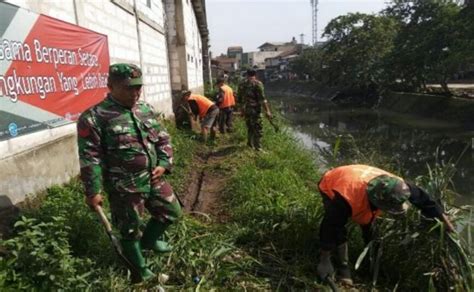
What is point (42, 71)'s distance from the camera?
421 centimetres

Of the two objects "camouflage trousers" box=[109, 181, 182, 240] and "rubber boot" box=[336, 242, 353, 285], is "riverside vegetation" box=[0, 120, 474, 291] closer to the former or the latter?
"rubber boot" box=[336, 242, 353, 285]

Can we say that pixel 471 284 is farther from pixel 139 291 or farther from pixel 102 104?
pixel 102 104

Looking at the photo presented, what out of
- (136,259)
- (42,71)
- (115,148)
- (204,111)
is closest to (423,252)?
(136,259)

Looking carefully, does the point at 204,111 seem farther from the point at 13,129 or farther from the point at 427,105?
the point at 427,105

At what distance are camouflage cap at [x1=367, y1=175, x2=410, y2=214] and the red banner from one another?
3073 mm

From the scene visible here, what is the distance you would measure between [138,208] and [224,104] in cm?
765

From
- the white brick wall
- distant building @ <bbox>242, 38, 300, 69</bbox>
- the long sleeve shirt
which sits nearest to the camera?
the long sleeve shirt

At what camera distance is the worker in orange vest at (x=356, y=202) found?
332cm

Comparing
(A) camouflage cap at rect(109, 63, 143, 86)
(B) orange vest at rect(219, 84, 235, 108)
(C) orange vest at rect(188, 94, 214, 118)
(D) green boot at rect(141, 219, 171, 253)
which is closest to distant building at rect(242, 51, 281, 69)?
(B) orange vest at rect(219, 84, 235, 108)


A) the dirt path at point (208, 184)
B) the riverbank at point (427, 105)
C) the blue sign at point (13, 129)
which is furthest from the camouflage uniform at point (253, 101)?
the riverbank at point (427, 105)

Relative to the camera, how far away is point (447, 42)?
19375 millimetres

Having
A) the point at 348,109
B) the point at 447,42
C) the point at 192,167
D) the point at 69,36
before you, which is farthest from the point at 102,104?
the point at 348,109

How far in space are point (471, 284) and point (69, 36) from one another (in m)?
4.81

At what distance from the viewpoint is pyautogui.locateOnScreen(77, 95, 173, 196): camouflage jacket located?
9.58 ft
